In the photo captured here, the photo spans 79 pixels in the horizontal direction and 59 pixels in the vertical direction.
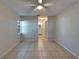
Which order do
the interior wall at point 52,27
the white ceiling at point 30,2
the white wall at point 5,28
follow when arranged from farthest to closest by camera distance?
the interior wall at point 52,27 < the white ceiling at point 30,2 < the white wall at point 5,28

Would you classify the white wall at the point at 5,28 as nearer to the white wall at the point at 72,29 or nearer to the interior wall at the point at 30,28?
the white wall at the point at 72,29

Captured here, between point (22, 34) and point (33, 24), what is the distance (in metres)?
1.27

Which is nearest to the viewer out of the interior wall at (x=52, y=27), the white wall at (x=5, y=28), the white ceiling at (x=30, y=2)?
the white wall at (x=5, y=28)

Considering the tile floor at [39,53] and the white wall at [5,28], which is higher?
the white wall at [5,28]

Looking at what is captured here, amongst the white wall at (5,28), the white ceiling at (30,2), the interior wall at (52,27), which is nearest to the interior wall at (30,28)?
the interior wall at (52,27)

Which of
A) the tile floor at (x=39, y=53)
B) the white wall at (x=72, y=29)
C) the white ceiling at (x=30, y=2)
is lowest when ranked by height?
the tile floor at (x=39, y=53)

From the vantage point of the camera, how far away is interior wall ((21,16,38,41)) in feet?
33.9

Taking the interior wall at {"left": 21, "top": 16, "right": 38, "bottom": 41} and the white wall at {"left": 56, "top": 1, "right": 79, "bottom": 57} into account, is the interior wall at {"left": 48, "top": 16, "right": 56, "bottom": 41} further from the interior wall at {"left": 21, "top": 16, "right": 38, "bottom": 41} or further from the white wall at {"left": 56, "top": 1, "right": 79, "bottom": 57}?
the white wall at {"left": 56, "top": 1, "right": 79, "bottom": 57}

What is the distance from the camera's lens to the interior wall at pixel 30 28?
10.3 meters

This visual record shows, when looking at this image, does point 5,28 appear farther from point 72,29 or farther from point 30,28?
point 30,28

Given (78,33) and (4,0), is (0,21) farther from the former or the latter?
(78,33)

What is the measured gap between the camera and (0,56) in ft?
14.4

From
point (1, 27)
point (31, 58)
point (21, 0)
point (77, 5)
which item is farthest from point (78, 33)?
point (1, 27)

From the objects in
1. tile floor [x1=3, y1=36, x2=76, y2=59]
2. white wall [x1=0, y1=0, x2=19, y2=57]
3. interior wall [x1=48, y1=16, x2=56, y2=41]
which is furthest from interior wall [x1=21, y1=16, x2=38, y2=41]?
white wall [x1=0, y1=0, x2=19, y2=57]
